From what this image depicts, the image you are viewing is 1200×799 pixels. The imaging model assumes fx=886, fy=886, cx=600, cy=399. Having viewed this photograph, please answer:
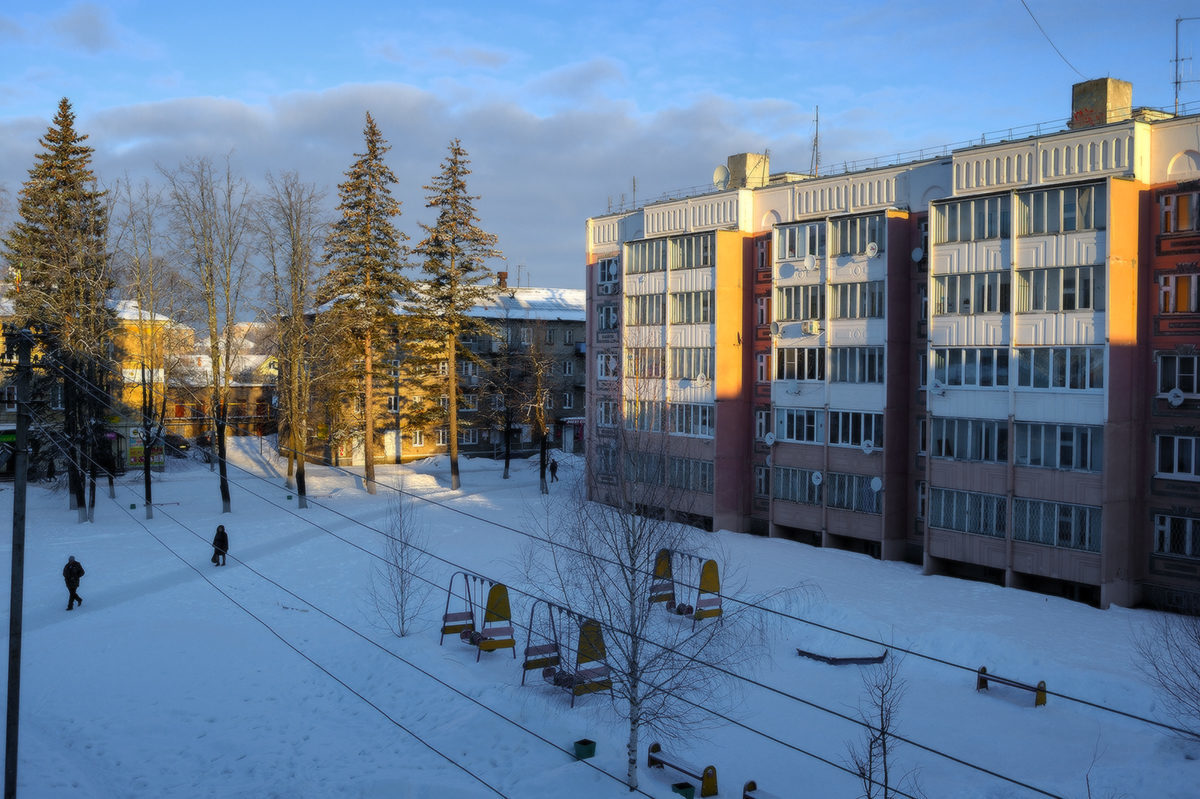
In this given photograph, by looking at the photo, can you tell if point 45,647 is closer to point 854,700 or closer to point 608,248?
point 854,700

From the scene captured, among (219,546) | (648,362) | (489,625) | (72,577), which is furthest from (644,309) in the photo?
(72,577)

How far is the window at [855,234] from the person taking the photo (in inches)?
1193

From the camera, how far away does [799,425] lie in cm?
3331

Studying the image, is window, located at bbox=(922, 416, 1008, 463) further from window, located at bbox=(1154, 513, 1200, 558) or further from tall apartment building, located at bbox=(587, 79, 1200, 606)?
window, located at bbox=(1154, 513, 1200, 558)

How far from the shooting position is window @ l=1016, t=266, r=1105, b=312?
24.6 metres

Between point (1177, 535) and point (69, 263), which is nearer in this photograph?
point (1177, 535)

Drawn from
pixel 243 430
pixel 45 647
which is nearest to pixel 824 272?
pixel 45 647

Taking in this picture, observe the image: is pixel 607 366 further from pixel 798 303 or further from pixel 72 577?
pixel 72 577

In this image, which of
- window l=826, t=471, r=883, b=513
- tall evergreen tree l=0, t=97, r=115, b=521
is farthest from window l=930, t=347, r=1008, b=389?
tall evergreen tree l=0, t=97, r=115, b=521

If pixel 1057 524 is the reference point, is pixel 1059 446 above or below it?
above

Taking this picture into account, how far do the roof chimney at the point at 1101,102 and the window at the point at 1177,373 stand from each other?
775cm

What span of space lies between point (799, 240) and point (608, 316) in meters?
10.8

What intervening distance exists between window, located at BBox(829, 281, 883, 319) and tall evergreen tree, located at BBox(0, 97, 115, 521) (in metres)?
28.6

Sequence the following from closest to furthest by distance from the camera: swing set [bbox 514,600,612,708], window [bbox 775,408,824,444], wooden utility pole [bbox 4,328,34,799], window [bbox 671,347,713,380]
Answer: wooden utility pole [bbox 4,328,34,799], swing set [bbox 514,600,612,708], window [bbox 775,408,824,444], window [bbox 671,347,713,380]
